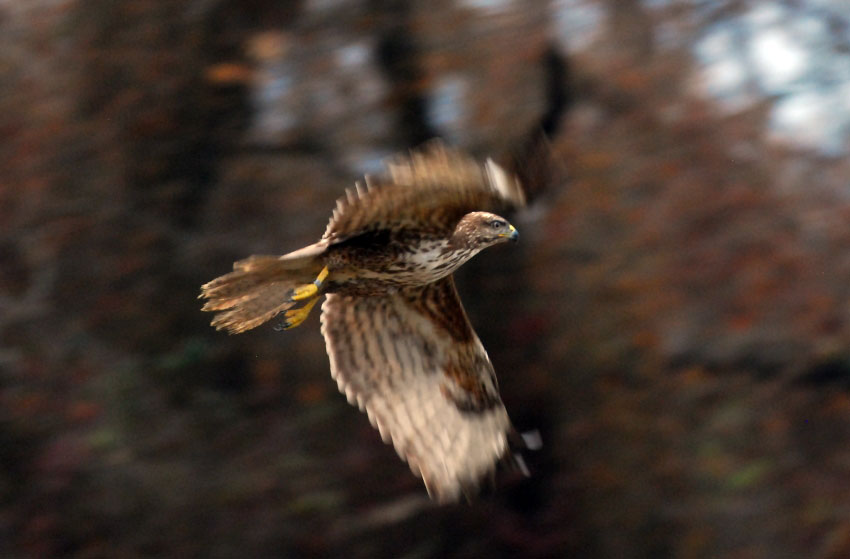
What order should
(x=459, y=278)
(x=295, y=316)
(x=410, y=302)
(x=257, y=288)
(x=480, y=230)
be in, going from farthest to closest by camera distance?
1. (x=459, y=278)
2. (x=410, y=302)
3. (x=295, y=316)
4. (x=257, y=288)
5. (x=480, y=230)

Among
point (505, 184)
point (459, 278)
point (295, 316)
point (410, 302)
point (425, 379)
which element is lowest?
point (459, 278)

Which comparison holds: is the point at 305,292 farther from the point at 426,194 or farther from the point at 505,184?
the point at 505,184

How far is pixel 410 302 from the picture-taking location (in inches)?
144

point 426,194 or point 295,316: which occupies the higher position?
point 426,194

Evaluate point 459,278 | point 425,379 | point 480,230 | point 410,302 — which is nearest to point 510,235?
point 480,230

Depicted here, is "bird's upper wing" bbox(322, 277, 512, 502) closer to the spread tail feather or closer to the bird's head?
the spread tail feather

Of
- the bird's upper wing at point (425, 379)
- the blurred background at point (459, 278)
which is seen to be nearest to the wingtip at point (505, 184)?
the bird's upper wing at point (425, 379)

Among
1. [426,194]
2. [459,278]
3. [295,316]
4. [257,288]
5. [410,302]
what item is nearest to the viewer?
[426,194]

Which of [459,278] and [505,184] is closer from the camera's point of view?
[505,184]

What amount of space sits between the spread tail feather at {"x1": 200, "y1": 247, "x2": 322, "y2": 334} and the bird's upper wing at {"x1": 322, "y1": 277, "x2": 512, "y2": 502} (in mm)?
356

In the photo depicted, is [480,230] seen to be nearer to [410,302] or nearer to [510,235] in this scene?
[510,235]

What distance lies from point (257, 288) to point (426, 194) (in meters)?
0.64

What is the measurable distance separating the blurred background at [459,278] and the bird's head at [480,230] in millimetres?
1950

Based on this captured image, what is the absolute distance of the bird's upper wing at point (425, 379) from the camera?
3.67 m
